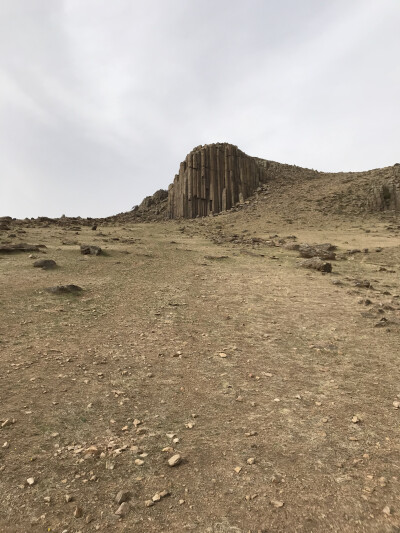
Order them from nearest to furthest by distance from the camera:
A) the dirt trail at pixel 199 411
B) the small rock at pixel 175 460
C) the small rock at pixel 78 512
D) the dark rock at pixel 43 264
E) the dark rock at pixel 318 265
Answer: the small rock at pixel 78 512, the dirt trail at pixel 199 411, the small rock at pixel 175 460, the dark rock at pixel 43 264, the dark rock at pixel 318 265

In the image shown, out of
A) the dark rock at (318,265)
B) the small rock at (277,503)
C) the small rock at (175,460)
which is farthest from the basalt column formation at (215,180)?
A: the small rock at (277,503)

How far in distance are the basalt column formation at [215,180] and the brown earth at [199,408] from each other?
4130 centimetres

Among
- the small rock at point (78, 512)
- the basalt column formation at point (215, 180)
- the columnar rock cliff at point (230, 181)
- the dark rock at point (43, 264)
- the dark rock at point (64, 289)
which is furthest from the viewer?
the basalt column formation at point (215, 180)

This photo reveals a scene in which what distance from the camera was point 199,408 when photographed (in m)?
5.28

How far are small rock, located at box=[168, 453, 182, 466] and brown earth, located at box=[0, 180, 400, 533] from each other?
2.2 inches

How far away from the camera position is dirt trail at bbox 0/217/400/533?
135 inches

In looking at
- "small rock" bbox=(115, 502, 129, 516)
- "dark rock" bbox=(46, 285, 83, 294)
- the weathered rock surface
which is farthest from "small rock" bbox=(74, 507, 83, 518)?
the weathered rock surface

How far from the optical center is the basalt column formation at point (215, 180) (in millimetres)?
52438

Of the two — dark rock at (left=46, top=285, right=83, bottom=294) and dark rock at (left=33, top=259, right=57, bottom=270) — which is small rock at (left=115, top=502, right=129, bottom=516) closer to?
dark rock at (left=46, top=285, right=83, bottom=294)

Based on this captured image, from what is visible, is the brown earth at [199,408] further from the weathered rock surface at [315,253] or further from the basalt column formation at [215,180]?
the basalt column formation at [215,180]

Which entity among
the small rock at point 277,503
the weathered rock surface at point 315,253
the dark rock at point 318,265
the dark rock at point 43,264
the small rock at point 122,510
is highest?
the dark rock at point 43,264

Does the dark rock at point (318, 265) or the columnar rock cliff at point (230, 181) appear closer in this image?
the dark rock at point (318, 265)

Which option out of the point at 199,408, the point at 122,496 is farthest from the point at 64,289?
the point at 122,496

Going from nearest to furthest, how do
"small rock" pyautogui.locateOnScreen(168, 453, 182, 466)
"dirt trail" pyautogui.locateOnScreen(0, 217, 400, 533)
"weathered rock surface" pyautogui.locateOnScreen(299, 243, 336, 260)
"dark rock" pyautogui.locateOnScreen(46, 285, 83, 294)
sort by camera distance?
"dirt trail" pyautogui.locateOnScreen(0, 217, 400, 533) < "small rock" pyautogui.locateOnScreen(168, 453, 182, 466) < "dark rock" pyautogui.locateOnScreen(46, 285, 83, 294) < "weathered rock surface" pyautogui.locateOnScreen(299, 243, 336, 260)
